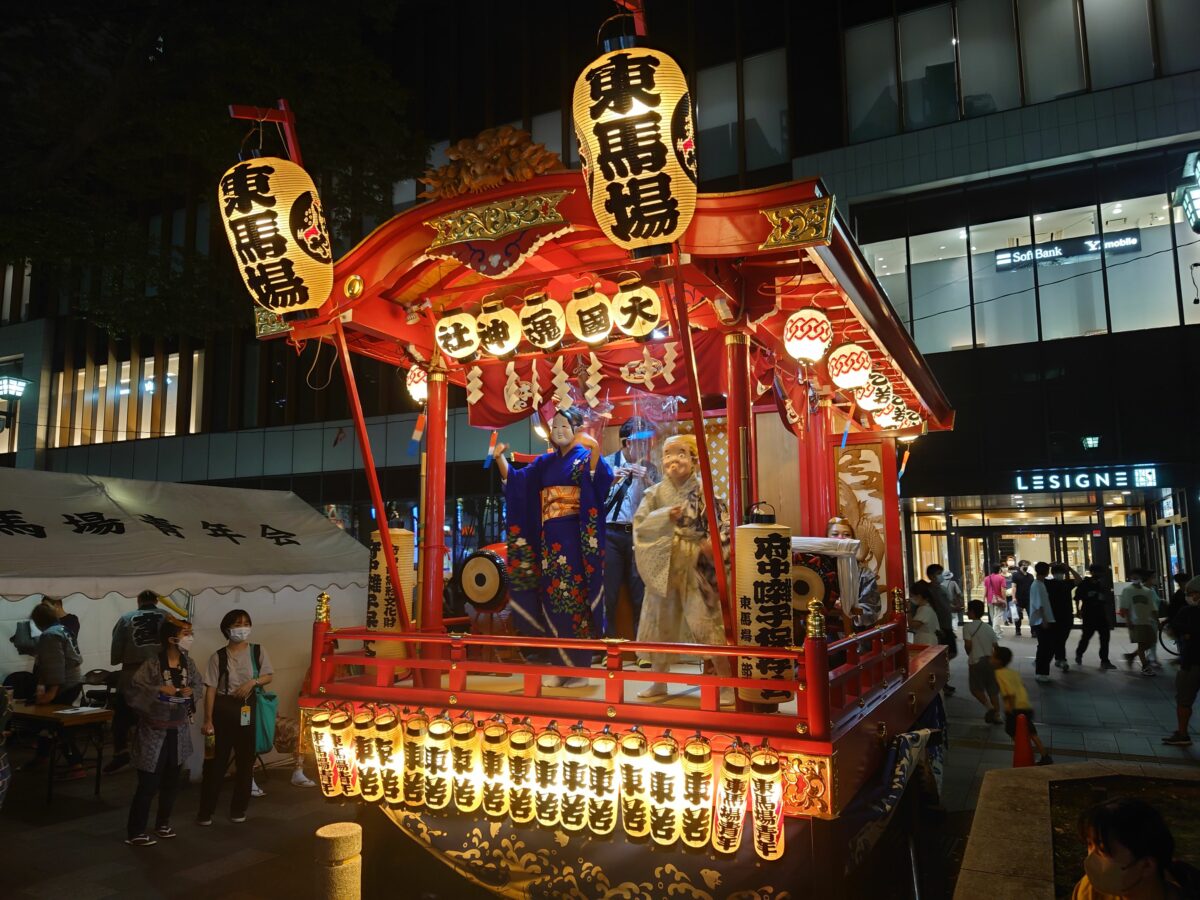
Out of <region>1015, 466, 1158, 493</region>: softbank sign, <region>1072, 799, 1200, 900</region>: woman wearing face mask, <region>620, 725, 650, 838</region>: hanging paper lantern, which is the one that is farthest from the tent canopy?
<region>1015, 466, 1158, 493</region>: softbank sign

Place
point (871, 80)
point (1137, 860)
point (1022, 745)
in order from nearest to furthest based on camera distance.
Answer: point (1137, 860)
point (1022, 745)
point (871, 80)

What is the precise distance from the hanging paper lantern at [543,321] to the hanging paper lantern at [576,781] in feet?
9.66

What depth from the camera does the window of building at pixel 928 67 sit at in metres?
17.5

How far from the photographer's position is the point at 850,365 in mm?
7469

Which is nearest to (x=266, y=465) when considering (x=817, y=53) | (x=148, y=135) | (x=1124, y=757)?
(x=148, y=135)

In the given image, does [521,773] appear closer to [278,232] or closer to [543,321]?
[543,321]

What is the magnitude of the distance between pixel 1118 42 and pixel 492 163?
17.4 meters

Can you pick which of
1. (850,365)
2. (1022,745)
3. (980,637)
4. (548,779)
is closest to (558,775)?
(548,779)

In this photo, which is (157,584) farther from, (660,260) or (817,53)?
(817,53)

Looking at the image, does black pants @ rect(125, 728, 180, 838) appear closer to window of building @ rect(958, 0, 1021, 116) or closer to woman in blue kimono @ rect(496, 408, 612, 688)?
woman in blue kimono @ rect(496, 408, 612, 688)

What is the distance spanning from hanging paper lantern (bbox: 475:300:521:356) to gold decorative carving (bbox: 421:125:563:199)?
1193 millimetres

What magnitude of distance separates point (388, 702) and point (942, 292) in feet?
56.2

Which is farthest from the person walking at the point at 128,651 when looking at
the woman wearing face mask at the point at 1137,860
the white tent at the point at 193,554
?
the woman wearing face mask at the point at 1137,860

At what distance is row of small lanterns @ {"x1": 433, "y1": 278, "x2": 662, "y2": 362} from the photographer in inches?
220
